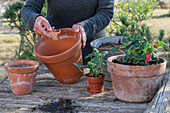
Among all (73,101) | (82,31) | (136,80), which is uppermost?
(82,31)

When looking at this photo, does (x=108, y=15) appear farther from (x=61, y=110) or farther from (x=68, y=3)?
(x=61, y=110)

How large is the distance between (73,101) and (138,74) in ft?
1.46

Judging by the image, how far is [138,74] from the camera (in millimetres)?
1463

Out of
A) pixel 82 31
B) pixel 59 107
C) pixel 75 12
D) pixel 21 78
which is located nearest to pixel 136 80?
pixel 59 107

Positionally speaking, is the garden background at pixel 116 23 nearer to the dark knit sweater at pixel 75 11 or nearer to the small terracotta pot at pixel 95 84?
the dark knit sweater at pixel 75 11

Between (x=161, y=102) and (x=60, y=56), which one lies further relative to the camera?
(x=60, y=56)

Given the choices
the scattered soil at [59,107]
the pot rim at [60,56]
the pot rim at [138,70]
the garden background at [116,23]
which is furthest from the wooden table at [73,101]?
the garden background at [116,23]

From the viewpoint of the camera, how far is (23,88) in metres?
1.70

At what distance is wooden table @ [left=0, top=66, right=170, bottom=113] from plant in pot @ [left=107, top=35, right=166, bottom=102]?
0.05 meters

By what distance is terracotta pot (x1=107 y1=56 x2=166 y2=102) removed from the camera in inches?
57.6

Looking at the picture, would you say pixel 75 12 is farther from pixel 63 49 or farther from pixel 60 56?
pixel 60 56

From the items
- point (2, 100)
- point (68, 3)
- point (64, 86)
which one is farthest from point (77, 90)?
point (68, 3)

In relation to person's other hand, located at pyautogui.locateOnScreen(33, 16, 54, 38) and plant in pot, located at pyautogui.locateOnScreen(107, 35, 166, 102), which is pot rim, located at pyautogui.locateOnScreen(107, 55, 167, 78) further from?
person's other hand, located at pyautogui.locateOnScreen(33, 16, 54, 38)

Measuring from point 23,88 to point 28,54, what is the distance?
2440 mm
